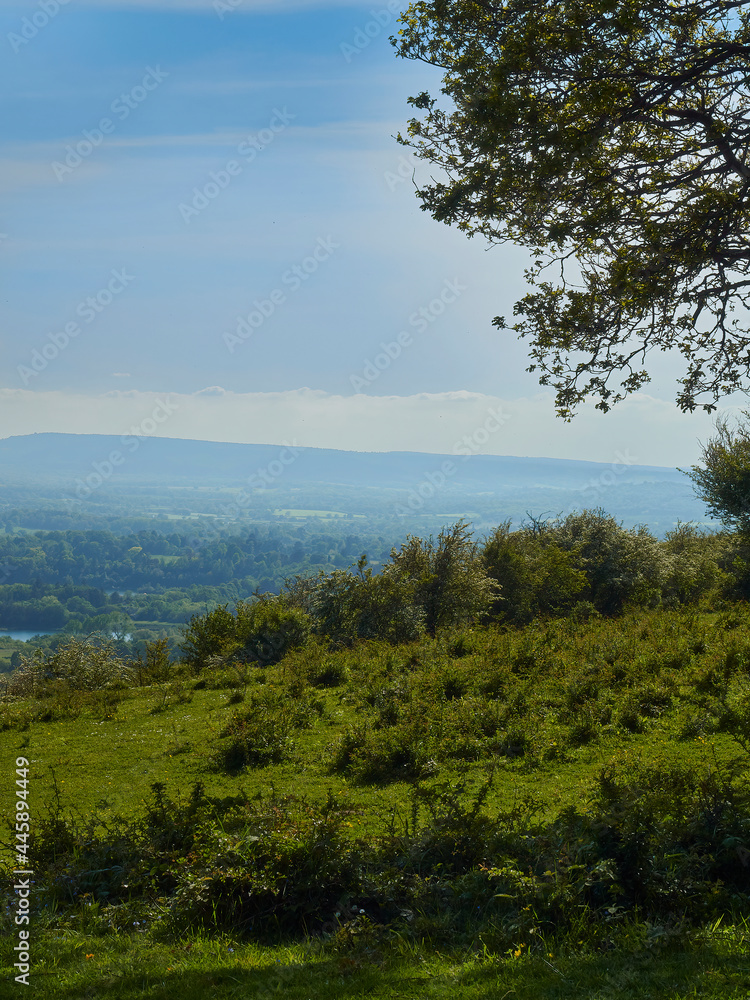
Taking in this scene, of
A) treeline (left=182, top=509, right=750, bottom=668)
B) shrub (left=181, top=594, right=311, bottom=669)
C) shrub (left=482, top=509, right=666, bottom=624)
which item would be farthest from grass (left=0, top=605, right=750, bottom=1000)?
shrub (left=482, top=509, right=666, bottom=624)

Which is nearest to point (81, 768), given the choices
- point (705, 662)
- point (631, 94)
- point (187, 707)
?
point (187, 707)

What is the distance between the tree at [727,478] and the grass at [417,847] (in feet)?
61.5

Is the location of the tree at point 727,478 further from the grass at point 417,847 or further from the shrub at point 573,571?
the grass at point 417,847

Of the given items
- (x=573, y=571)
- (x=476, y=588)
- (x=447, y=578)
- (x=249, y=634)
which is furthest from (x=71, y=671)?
(x=573, y=571)

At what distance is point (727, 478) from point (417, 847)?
1058 inches

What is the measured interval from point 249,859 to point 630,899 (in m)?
3.52

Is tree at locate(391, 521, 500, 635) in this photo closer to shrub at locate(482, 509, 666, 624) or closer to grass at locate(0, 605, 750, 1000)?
shrub at locate(482, 509, 666, 624)

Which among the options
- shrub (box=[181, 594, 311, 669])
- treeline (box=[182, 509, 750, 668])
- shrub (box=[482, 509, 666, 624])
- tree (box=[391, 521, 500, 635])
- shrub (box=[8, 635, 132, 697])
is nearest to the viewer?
shrub (box=[8, 635, 132, 697])

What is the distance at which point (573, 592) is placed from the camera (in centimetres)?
2828

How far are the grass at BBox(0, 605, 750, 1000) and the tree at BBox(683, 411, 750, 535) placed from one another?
18744 millimetres

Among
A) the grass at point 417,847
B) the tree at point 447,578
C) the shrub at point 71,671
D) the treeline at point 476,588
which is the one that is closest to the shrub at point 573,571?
the treeline at point 476,588

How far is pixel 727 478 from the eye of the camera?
92.5 feet

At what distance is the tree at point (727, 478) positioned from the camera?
27812 mm

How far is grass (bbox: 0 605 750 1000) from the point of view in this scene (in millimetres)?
4954
